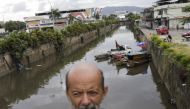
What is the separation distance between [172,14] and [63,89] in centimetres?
5466

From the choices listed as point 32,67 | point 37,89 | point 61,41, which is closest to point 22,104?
point 37,89

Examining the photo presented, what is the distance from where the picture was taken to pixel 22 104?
→ 29.4 metres

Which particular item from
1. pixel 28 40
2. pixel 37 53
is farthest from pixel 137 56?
pixel 37 53

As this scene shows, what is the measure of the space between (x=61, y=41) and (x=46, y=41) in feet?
19.6

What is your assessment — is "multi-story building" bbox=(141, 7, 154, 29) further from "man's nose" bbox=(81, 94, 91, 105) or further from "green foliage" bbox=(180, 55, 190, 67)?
"man's nose" bbox=(81, 94, 91, 105)

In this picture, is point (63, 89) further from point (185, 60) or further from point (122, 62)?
point (185, 60)

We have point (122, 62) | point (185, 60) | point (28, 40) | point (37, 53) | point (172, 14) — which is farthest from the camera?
point (172, 14)

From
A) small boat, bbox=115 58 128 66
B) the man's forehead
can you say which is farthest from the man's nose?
small boat, bbox=115 58 128 66

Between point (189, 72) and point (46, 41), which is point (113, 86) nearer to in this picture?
point (189, 72)

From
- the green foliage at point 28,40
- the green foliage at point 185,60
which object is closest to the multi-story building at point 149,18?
the green foliage at point 28,40

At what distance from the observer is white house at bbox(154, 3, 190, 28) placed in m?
79.2

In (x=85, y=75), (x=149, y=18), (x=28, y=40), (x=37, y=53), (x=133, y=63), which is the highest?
(x=85, y=75)

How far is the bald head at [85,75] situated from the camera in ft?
7.47

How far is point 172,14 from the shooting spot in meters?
82.7
